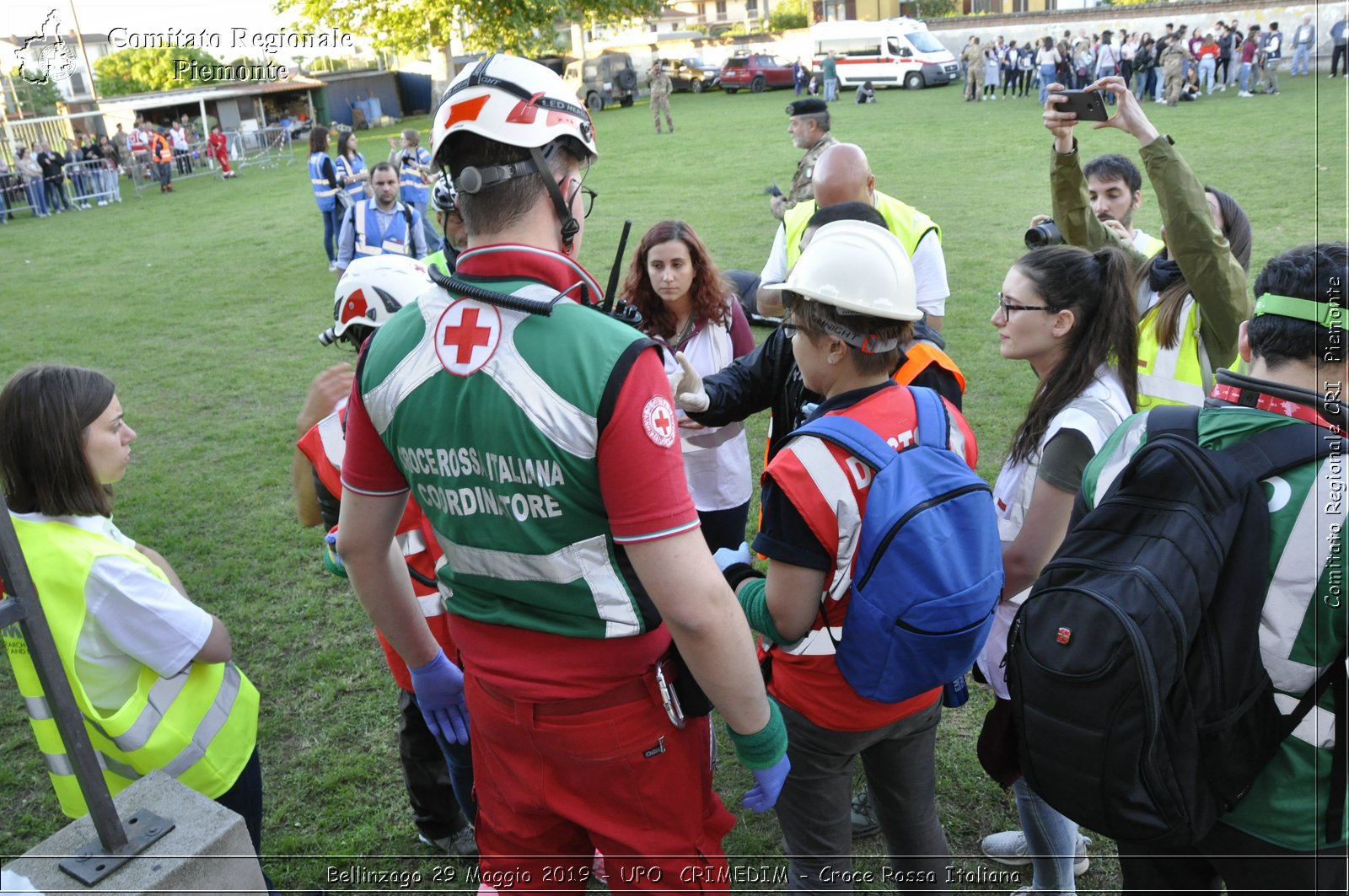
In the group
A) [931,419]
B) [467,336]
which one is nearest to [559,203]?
[467,336]

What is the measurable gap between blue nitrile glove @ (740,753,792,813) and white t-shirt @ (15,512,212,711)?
1.67 meters

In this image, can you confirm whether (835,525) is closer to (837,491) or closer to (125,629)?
(837,491)

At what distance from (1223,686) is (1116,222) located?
3309 mm

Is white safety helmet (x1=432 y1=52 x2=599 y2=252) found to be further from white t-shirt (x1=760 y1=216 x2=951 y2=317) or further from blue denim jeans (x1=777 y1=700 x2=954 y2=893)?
white t-shirt (x1=760 y1=216 x2=951 y2=317)

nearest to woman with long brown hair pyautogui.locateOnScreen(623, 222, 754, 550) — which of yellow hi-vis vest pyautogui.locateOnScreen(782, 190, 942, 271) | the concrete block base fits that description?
yellow hi-vis vest pyautogui.locateOnScreen(782, 190, 942, 271)

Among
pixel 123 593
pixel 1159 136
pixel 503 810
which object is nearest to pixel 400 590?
pixel 503 810

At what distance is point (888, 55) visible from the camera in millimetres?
36312

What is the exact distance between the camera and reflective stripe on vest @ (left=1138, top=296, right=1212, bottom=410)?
372 cm

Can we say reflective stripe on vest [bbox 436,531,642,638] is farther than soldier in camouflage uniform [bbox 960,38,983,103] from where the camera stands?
No

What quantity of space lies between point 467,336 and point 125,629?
1562 mm

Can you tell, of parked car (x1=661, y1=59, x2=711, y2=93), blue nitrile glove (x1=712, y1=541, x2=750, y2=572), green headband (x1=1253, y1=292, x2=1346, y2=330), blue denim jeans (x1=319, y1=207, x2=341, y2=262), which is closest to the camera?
green headband (x1=1253, y1=292, x2=1346, y2=330)

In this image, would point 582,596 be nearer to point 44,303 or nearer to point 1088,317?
point 1088,317

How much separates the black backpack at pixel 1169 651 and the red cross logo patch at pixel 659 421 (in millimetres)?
941

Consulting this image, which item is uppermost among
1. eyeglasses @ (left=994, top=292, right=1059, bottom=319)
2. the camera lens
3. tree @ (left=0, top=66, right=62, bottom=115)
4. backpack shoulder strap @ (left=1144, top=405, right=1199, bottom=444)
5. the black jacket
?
tree @ (left=0, top=66, right=62, bottom=115)
